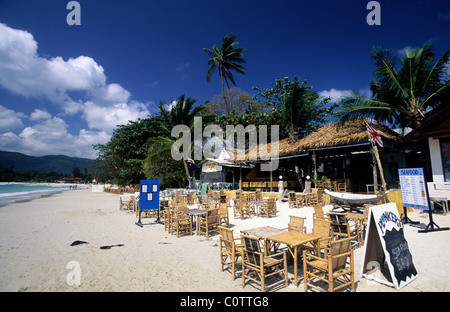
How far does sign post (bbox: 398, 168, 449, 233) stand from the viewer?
592cm

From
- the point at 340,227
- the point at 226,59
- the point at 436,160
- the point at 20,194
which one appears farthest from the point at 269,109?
the point at 20,194

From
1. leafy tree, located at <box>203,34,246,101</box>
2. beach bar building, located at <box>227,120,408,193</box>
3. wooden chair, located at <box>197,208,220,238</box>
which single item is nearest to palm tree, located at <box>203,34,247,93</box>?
leafy tree, located at <box>203,34,246,101</box>

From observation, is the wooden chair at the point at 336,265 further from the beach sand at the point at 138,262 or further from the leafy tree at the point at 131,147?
the leafy tree at the point at 131,147

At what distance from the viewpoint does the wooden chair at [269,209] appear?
877 cm

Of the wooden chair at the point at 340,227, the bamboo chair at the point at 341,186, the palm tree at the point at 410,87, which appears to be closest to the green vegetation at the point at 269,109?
the palm tree at the point at 410,87

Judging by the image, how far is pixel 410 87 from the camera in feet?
37.7

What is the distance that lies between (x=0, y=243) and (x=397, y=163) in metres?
22.0

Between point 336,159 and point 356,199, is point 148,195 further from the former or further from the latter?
point 336,159

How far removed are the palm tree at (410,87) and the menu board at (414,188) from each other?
241 inches

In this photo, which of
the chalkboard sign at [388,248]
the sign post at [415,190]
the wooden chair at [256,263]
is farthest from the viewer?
the sign post at [415,190]

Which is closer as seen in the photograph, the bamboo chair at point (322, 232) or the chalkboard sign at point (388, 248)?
the chalkboard sign at point (388, 248)
